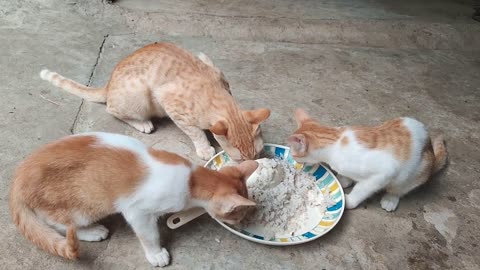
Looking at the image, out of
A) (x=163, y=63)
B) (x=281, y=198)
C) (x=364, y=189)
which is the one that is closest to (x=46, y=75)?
(x=163, y=63)

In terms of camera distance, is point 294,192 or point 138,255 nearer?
point 138,255

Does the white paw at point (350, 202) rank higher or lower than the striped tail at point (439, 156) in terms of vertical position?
lower

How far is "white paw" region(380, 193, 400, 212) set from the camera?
7.78 feet

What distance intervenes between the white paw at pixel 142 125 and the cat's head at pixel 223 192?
880 mm

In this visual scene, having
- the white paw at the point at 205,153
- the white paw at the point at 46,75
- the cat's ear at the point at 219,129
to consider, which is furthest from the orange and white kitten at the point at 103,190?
the white paw at the point at 46,75

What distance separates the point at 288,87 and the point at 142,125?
119 centimetres

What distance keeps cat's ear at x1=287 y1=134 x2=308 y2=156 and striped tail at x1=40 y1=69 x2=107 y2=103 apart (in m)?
1.30

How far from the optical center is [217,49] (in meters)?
3.67

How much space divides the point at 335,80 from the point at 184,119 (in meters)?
1.44

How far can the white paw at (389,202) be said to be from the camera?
2.37m

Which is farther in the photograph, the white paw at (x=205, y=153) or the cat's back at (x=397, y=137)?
the white paw at (x=205, y=153)

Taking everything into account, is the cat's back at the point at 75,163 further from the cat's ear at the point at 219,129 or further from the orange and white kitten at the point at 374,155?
the orange and white kitten at the point at 374,155

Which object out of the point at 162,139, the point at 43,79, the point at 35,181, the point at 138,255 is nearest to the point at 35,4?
the point at 43,79

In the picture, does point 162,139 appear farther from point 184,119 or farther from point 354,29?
point 354,29
